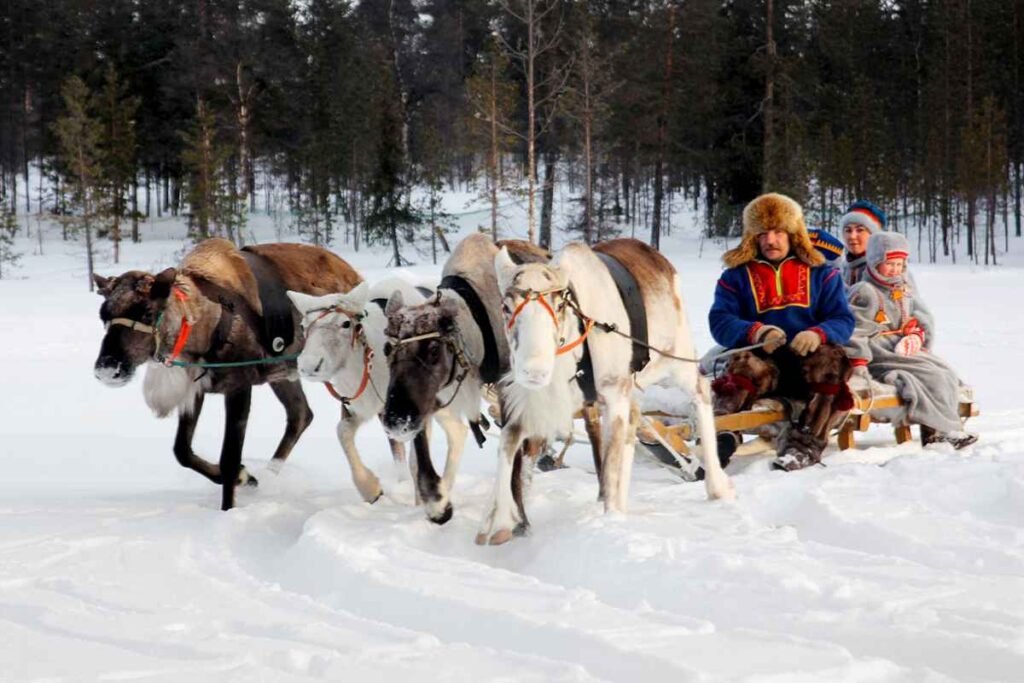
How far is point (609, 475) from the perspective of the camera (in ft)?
16.8

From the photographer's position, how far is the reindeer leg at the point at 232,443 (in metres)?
5.91

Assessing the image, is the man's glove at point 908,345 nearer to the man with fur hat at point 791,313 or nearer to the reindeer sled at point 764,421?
the reindeer sled at point 764,421

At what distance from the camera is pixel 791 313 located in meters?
6.88

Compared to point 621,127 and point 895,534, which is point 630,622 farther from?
point 621,127

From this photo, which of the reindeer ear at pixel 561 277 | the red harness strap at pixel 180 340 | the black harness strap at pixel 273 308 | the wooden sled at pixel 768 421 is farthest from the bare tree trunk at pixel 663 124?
the reindeer ear at pixel 561 277

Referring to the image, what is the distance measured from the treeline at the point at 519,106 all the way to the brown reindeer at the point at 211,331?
2350 centimetres

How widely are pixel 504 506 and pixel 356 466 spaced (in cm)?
130

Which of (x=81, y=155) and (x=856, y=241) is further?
(x=81, y=155)

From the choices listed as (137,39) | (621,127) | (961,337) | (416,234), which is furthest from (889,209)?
(137,39)

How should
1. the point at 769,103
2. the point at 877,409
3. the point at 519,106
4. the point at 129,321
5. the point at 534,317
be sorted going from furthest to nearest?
the point at 519,106 → the point at 769,103 → the point at 877,409 → the point at 129,321 → the point at 534,317

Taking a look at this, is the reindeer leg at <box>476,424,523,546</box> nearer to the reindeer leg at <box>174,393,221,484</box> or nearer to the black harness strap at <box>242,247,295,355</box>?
the black harness strap at <box>242,247,295,355</box>

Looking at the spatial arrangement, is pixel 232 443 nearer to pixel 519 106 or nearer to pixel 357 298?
pixel 357 298

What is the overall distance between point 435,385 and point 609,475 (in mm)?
963

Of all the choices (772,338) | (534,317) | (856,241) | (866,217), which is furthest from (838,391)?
(534,317)
